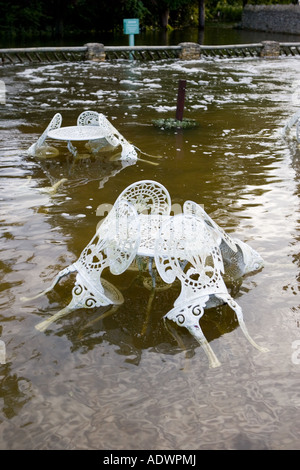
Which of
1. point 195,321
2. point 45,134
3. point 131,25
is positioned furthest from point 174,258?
point 131,25

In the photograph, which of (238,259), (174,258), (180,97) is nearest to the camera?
(174,258)

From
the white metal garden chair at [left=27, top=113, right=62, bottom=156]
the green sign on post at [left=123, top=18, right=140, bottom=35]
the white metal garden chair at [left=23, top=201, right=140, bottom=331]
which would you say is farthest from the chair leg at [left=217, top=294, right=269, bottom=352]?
the green sign on post at [left=123, top=18, right=140, bottom=35]

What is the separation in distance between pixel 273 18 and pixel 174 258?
136ft

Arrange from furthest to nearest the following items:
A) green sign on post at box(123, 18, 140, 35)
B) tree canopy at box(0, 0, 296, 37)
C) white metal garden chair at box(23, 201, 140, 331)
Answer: tree canopy at box(0, 0, 296, 37) → green sign on post at box(123, 18, 140, 35) → white metal garden chair at box(23, 201, 140, 331)

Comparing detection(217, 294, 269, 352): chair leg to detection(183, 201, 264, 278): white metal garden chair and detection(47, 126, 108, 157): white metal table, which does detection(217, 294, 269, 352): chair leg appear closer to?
detection(183, 201, 264, 278): white metal garden chair

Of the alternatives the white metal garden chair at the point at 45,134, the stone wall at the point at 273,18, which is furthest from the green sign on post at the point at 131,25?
the stone wall at the point at 273,18

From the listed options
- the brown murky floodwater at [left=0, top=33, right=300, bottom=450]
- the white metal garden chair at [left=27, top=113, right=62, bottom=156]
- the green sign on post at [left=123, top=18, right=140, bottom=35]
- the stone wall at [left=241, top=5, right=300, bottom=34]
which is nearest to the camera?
the brown murky floodwater at [left=0, top=33, right=300, bottom=450]

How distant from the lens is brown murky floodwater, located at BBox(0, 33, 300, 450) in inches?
145

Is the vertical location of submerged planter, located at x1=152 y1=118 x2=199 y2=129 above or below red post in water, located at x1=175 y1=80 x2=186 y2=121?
below

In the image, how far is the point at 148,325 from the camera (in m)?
4.77

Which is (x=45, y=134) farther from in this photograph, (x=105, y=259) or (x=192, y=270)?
(x=192, y=270)

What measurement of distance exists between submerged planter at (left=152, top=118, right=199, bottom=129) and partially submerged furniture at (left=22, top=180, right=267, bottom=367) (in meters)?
6.94

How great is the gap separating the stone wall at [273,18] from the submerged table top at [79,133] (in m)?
32.8

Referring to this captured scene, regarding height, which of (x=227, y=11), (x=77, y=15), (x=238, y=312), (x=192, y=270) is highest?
(x=192, y=270)
